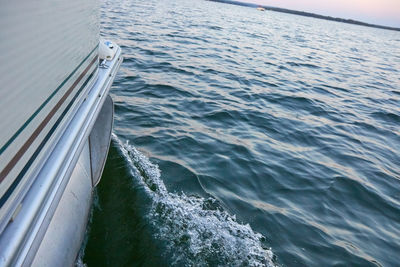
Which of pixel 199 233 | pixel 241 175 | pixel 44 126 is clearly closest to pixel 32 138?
pixel 44 126

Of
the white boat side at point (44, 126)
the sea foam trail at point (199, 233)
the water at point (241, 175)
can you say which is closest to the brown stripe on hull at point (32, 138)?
the white boat side at point (44, 126)

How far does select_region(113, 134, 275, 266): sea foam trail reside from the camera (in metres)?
2.87

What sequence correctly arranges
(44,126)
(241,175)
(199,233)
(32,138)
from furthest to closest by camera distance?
(241,175), (199,233), (44,126), (32,138)

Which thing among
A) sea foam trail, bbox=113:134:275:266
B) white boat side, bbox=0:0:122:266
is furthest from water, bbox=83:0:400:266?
white boat side, bbox=0:0:122:266

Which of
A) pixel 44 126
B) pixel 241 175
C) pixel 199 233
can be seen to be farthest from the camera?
pixel 241 175

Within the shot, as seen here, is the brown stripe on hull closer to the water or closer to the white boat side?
the white boat side

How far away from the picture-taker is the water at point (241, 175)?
3068mm

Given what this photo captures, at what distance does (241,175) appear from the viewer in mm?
4348

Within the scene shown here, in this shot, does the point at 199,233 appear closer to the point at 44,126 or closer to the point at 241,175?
the point at 241,175

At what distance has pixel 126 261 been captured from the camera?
274 centimetres

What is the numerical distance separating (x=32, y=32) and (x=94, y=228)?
6.78 feet

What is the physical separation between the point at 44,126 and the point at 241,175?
3.01m

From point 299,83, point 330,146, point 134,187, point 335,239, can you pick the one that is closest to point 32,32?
point 134,187

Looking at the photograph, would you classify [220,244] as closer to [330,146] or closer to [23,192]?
[23,192]
